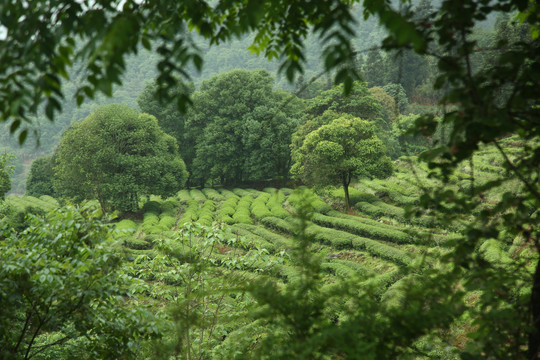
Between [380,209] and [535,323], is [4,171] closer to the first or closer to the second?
[380,209]

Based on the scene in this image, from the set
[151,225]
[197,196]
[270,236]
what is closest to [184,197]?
[197,196]

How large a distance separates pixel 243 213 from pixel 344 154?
6.81 m

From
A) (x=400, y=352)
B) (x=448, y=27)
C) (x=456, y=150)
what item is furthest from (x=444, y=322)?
(x=448, y=27)

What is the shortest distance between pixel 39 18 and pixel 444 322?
9.14ft

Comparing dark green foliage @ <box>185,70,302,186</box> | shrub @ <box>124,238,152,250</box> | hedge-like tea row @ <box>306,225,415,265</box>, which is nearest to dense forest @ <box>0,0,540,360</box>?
hedge-like tea row @ <box>306,225,415,265</box>

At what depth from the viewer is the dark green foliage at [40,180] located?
1391 inches

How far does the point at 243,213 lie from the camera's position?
22000 millimetres

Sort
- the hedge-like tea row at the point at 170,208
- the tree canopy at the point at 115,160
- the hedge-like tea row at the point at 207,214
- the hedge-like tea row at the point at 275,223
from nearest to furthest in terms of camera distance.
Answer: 1. the hedge-like tea row at the point at 207,214
2. the hedge-like tea row at the point at 275,223
3. the tree canopy at the point at 115,160
4. the hedge-like tea row at the point at 170,208

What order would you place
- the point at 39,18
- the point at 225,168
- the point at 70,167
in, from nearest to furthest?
the point at 39,18 → the point at 70,167 → the point at 225,168

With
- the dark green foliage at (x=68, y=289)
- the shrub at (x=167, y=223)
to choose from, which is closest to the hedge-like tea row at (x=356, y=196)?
the shrub at (x=167, y=223)

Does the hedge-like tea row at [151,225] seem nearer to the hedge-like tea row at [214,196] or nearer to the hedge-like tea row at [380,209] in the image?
the hedge-like tea row at [214,196]

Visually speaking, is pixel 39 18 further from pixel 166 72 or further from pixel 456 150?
pixel 456 150

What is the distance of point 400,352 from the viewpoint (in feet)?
6.76

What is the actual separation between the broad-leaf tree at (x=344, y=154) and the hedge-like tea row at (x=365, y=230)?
3.22 metres
